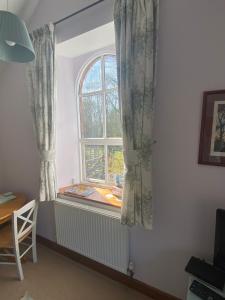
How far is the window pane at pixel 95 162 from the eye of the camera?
8.38 feet

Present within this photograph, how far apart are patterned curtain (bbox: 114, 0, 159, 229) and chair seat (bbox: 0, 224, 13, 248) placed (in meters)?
1.28

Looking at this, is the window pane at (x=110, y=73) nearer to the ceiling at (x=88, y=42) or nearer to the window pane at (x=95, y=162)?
the ceiling at (x=88, y=42)

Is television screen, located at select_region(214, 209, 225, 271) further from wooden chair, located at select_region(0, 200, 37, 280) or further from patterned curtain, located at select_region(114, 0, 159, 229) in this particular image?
wooden chair, located at select_region(0, 200, 37, 280)

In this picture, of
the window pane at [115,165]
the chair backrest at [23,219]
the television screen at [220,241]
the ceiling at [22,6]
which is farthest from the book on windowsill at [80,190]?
the ceiling at [22,6]

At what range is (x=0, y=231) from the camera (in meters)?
2.31

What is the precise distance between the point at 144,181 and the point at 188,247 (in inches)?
24.1

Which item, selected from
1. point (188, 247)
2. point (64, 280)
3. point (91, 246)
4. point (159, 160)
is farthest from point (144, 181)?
point (64, 280)

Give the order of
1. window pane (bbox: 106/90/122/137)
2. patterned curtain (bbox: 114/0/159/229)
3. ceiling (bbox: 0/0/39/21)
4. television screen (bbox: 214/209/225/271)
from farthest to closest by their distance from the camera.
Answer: window pane (bbox: 106/90/122/137)
ceiling (bbox: 0/0/39/21)
patterned curtain (bbox: 114/0/159/229)
television screen (bbox: 214/209/225/271)

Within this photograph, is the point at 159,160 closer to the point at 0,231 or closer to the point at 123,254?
the point at 123,254

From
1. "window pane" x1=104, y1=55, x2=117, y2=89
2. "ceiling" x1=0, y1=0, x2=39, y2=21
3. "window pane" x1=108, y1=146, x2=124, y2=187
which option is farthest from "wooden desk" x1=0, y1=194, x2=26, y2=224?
"ceiling" x1=0, y1=0, x2=39, y2=21

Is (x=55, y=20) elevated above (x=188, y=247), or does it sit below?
above

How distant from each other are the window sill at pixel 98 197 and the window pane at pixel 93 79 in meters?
1.20

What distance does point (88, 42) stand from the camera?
2168mm

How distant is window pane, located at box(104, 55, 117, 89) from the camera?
2335 millimetres
